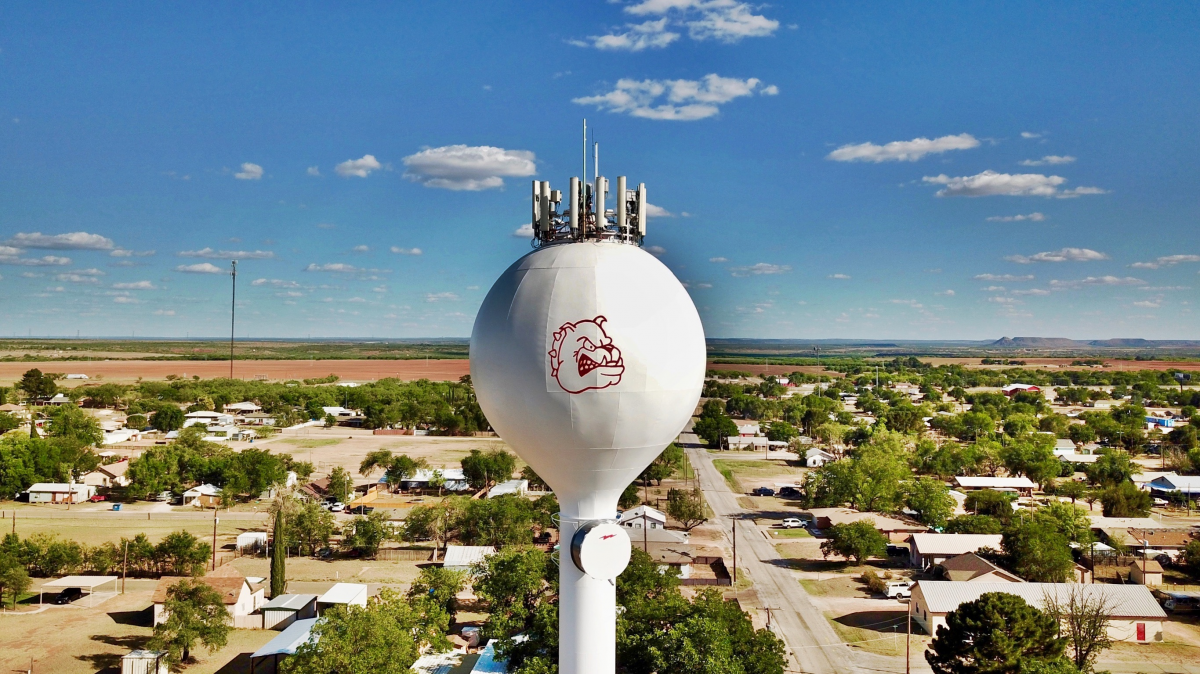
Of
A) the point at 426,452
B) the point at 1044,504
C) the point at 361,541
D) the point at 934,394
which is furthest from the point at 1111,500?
the point at 934,394

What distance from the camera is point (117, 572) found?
125 feet

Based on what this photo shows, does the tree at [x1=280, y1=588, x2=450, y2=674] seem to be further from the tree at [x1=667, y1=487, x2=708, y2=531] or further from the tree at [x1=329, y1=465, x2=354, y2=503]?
the tree at [x1=329, y1=465, x2=354, y2=503]

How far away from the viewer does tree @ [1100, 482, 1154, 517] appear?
4844 centimetres

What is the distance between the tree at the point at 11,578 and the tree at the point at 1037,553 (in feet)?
144

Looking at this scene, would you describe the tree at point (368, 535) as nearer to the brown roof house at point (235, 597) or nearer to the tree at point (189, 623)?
the brown roof house at point (235, 597)

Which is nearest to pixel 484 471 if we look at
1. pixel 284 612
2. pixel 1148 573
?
pixel 284 612

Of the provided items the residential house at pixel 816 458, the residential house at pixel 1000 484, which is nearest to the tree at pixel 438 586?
the residential house at pixel 1000 484

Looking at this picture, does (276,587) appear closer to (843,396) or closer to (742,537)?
(742,537)

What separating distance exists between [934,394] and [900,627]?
331 feet

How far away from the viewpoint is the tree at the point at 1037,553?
34.9 m

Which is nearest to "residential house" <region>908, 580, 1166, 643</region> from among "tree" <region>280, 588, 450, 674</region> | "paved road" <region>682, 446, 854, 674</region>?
"paved road" <region>682, 446, 854, 674</region>

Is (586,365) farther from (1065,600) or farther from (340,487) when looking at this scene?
(340,487)

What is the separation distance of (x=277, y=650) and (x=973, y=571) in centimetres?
2886

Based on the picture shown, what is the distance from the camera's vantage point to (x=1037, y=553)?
3512 cm
